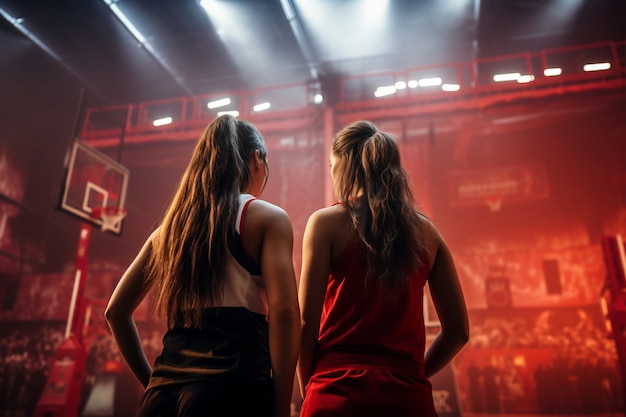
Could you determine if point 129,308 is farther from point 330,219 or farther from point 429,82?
point 429,82

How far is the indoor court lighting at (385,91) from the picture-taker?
18.8 ft

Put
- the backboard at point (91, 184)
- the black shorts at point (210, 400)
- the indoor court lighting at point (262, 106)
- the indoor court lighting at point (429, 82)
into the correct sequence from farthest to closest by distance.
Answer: the indoor court lighting at point (262, 106)
the indoor court lighting at point (429, 82)
the backboard at point (91, 184)
the black shorts at point (210, 400)

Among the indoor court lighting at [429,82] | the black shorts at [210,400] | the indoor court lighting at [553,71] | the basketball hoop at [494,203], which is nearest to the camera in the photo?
the black shorts at [210,400]

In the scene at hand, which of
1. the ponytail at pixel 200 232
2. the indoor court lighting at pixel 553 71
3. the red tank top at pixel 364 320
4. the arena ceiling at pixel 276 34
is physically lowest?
the red tank top at pixel 364 320

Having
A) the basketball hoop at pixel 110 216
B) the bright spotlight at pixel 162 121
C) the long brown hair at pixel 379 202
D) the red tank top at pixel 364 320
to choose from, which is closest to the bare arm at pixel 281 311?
the red tank top at pixel 364 320

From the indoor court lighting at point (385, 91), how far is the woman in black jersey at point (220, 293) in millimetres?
4689

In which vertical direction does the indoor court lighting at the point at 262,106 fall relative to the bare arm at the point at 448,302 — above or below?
above

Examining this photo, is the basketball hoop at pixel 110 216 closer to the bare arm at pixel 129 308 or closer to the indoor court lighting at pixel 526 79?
the bare arm at pixel 129 308

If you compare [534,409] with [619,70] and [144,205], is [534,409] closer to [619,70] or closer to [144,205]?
[619,70]

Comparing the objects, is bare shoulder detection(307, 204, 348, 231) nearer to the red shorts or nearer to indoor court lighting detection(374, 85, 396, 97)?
the red shorts

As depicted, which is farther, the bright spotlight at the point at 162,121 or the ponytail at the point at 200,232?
the bright spotlight at the point at 162,121

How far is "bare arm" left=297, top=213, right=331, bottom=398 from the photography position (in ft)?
3.75

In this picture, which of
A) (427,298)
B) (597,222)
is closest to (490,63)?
(597,222)

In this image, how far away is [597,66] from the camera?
17.2 feet
